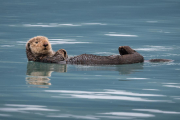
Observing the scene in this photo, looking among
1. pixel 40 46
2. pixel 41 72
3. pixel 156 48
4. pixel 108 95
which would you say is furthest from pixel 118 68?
pixel 156 48

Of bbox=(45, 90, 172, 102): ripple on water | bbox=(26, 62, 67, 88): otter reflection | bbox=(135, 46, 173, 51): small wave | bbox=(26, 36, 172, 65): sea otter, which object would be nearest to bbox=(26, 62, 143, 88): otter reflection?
bbox=(26, 62, 67, 88): otter reflection

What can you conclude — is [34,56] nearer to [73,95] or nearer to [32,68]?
[32,68]

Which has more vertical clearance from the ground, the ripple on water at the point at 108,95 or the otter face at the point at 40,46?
the otter face at the point at 40,46

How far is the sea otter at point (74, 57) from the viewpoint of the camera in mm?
8609

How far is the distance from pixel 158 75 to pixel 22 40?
23.6ft

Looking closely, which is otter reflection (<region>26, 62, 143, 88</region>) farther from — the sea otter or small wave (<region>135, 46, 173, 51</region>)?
small wave (<region>135, 46, 173, 51</region>)

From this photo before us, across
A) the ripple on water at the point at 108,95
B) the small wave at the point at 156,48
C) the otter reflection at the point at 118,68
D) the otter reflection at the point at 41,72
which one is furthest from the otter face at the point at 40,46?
the ripple on water at the point at 108,95

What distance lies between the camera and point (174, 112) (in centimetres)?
477

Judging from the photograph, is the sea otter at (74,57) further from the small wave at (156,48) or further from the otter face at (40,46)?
the small wave at (156,48)

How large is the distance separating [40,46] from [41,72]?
1.55 meters

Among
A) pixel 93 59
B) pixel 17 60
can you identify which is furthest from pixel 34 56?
pixel 93 59

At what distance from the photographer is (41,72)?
7605 mm

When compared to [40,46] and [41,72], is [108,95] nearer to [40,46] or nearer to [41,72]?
[41,72]

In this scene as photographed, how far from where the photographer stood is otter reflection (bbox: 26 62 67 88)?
21.0ft
